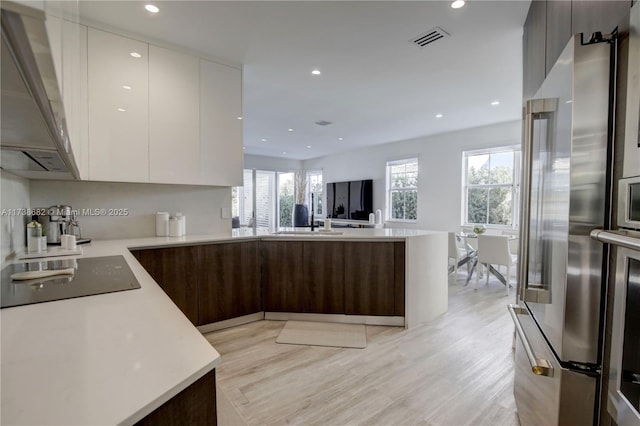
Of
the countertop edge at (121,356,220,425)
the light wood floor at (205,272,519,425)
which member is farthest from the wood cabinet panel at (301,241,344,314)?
the countertop edge at (121,356,220,425)

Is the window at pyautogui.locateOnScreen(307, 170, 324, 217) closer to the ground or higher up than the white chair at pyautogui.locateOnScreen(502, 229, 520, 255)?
higher up

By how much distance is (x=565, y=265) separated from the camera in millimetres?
1096

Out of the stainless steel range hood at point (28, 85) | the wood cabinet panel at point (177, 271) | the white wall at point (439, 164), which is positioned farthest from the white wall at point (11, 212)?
the white wall at point (439, 164)

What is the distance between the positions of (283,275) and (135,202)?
5.40 ft

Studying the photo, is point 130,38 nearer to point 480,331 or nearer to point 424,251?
point 424,251

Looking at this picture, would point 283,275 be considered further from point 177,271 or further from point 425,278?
point 425,278

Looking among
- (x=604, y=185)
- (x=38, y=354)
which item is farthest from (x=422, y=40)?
(x=38, y=354)

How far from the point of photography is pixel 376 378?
2.20 meters

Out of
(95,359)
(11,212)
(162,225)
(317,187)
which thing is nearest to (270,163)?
(317,187)

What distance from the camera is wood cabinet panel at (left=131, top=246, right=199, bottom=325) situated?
2.57m

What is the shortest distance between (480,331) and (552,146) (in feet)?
7.88

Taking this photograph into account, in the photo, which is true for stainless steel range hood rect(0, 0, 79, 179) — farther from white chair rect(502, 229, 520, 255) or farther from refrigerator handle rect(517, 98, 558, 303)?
white chair rect(502, 229, 520, 255)

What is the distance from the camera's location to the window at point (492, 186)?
5.50m

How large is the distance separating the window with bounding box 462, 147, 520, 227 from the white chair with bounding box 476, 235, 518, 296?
1.37 m
